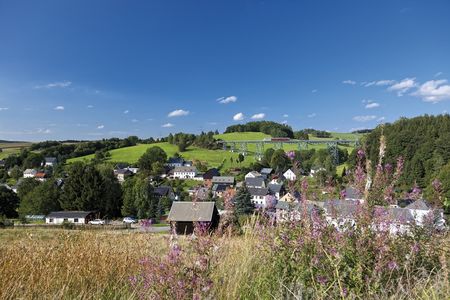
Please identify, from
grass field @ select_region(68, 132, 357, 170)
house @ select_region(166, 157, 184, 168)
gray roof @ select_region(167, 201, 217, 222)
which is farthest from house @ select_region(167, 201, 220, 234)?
house @ select_region(166, 157, 184, 168)

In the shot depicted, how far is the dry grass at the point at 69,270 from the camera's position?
2816 millimetres

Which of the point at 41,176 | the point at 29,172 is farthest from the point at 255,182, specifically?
the point at 29,172

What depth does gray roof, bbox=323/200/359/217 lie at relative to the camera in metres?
3.17

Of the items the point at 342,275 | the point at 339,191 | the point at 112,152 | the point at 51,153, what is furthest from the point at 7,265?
the point at 51,153

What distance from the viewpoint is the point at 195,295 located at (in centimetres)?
203

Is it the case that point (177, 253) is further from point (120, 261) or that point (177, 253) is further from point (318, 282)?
point (120, 261)

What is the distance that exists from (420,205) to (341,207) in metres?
0.81

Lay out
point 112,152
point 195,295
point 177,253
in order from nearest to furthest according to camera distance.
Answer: point 195,295, point 177,253, point 112,152

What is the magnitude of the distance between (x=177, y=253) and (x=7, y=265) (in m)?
2.12

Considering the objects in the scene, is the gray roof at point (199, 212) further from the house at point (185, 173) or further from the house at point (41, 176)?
the house at point (41, 176)

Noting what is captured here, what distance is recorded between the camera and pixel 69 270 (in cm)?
323

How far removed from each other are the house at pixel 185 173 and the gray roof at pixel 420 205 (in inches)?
3219

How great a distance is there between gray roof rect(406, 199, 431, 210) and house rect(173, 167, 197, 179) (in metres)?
81.8

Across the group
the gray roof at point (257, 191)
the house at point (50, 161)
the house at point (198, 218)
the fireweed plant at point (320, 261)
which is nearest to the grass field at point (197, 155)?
the house at point (50, 161)
